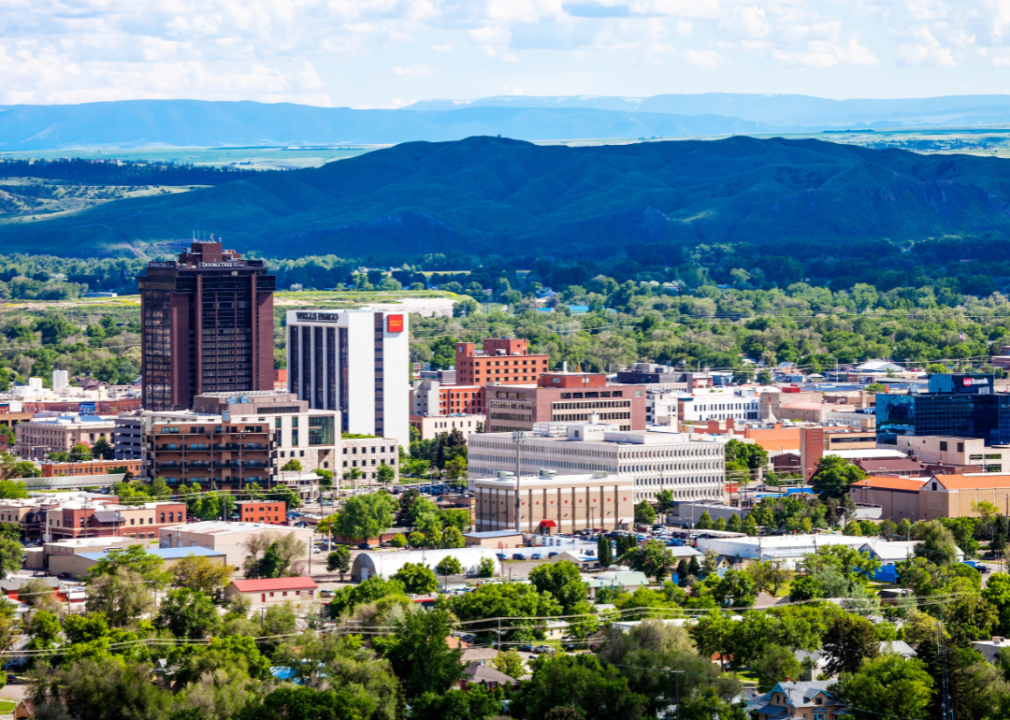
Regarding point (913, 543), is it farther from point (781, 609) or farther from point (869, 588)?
point (781, 609)

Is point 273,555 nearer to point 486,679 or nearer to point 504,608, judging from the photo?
point 504,608

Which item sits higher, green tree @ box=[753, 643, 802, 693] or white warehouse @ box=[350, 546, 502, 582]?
white warehouse @ box=[350, 546, 502, 582]

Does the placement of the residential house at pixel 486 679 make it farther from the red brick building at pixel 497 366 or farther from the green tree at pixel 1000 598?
the red brick building at pixel 497 366

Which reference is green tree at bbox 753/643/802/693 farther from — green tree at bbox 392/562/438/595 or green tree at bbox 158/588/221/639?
green tree at bbox 392/562/438/595

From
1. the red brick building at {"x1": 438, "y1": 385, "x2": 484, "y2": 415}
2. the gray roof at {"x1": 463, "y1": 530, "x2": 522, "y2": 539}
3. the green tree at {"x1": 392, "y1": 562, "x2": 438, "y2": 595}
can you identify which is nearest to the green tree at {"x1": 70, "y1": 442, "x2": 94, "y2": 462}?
the red brick building at {"x1": 438, "y1": 385, "x2": 484, "y2": 415}

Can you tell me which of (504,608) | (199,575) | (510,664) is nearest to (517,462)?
(199,575)

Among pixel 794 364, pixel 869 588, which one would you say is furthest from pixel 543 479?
pixel 794 364

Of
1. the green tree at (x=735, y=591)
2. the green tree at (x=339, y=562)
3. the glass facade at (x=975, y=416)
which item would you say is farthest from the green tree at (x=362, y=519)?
the glass facade at (x=975, y=416)
